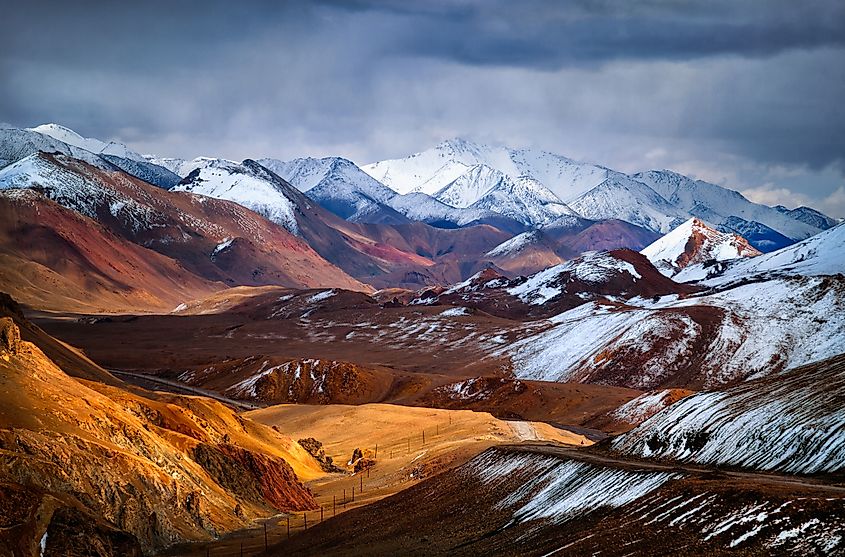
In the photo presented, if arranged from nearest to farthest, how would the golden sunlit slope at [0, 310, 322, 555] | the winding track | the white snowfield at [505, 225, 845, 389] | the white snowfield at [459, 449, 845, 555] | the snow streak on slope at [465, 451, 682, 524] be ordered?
the white snowfield at [459, 449, 845, 555] < the snow streak on slope at [465, 451, 682, 524] < the golden sunlit slope at [0, 310, 322, 555] < the winding track < the white snowfield at [505, 225, 845, 389]

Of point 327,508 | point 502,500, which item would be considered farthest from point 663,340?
point 502,500

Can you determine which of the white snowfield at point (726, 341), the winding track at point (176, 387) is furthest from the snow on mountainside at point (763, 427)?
the white snowfield at point (726, 341)

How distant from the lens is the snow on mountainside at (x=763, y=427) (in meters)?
43.5

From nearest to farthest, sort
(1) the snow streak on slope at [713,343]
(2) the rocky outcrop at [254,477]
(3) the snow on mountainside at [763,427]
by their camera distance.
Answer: (3) the snow on mountainside at [763,427] → (2) the rocky outcrop at [254,477] → (1) the snow streak on slope at [713,343]

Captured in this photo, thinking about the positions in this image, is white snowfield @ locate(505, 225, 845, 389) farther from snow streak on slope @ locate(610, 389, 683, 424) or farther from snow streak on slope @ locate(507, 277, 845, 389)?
snow streak on slope @ locate(610, 389, 683, 424)

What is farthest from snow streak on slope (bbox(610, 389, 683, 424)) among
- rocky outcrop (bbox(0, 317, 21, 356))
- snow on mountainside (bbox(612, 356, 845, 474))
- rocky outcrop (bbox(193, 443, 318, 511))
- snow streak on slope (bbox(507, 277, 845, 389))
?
rocky outcrop (bbox(0, 317, 21, 356))

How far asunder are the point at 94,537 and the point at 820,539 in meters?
29.7

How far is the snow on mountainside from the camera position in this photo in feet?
143

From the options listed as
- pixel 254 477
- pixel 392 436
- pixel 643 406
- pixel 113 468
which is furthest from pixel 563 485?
pixel 643 406

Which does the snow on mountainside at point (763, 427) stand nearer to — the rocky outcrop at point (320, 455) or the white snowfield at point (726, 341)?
the rocky outcrop at point (320, 455)

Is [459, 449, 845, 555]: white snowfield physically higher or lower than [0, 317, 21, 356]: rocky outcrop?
lower

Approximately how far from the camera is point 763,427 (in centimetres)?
4875

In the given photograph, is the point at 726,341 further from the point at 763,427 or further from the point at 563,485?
the point at 563,485

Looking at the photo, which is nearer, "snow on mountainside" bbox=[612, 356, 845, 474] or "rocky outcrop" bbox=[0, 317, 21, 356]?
"snow on mountainside" bbox=[612, 356, 845, 474]
